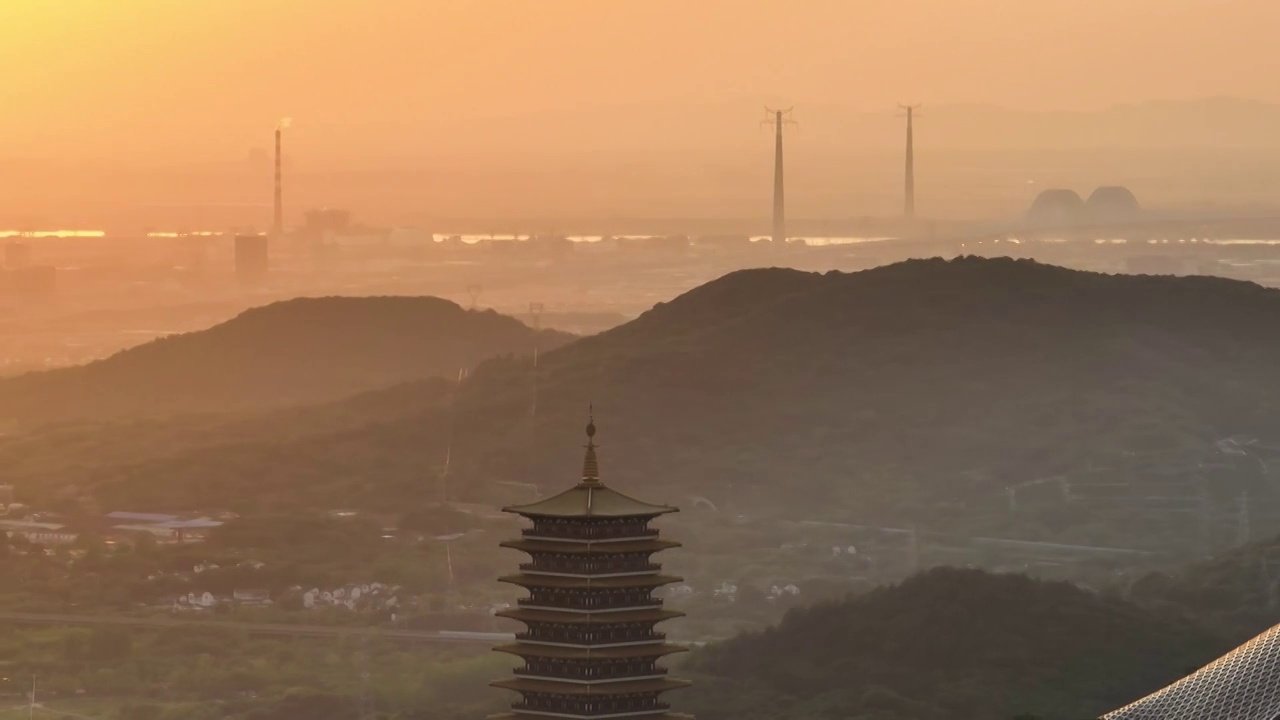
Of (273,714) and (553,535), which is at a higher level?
A: (553,535)

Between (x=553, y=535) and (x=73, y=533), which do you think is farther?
(x=73, y=533)

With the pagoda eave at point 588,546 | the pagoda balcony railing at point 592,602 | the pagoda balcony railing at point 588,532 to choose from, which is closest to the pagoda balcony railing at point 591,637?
the pagoda balcony railing at point 592,602

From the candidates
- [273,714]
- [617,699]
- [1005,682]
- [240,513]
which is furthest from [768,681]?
[240,513]

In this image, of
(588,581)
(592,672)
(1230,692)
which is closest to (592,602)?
(588,581)

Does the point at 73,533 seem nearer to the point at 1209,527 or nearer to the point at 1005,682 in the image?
the point at 1209,527

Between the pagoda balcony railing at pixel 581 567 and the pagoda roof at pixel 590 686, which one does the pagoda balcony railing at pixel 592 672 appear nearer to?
the pagoda roof at pixel 590 686
